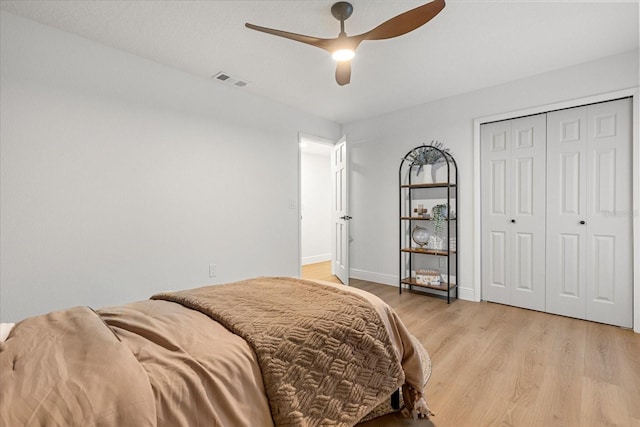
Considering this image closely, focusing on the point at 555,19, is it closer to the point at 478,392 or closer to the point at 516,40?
the point at 516,40

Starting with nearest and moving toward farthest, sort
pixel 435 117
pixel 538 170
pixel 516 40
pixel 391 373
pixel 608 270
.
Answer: pixel 391 373 < pixel 516 40 < pixel 608 270 < pixel 538 170 < pixel 435 117

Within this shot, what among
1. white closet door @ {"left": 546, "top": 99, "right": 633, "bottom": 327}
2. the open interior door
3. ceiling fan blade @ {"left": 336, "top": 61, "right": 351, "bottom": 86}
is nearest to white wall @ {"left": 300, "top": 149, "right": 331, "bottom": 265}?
the open interior door

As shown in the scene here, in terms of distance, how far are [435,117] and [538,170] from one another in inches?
50.6

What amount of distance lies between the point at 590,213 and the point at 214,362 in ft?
11.4

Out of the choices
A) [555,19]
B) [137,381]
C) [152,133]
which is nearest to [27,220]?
[152,133]

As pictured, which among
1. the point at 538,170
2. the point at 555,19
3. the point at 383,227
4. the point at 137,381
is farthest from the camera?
the point at 383,227

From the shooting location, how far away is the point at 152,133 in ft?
9.48

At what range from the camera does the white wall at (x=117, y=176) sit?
2244 mm

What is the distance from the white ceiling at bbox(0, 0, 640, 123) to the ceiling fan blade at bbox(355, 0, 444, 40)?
0.26 m

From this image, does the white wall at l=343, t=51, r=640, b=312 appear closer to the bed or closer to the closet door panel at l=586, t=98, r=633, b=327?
the closet door panel at l=586, t=98, r=633, b=327

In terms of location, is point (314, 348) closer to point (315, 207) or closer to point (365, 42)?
point (365, 42)

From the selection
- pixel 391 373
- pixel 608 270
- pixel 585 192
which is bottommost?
pixel 391 373

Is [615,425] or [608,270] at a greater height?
[608,270]

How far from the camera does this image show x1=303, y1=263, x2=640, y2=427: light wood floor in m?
1.61
